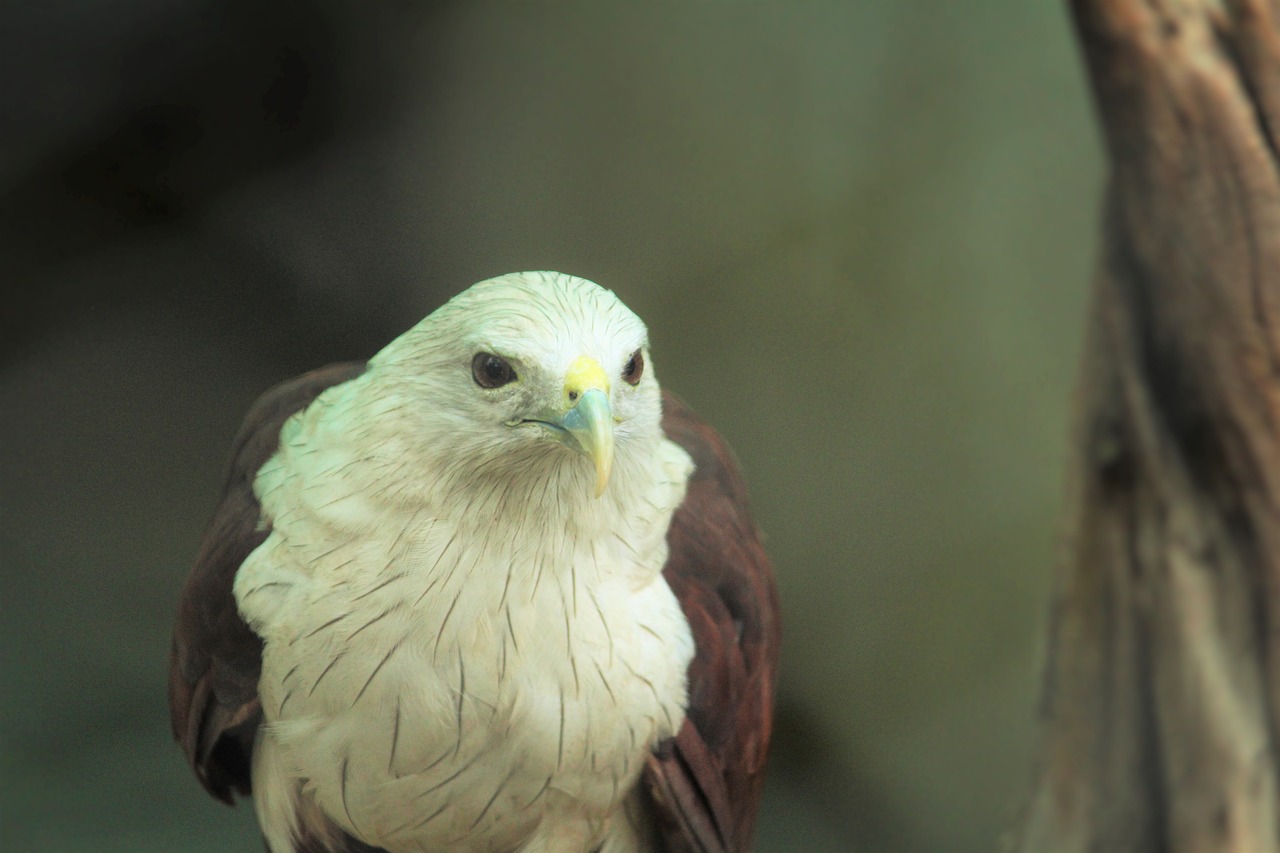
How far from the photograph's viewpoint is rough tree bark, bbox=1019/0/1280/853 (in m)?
0.99

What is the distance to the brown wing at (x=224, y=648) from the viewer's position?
1396 mm

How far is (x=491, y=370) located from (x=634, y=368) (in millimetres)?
152

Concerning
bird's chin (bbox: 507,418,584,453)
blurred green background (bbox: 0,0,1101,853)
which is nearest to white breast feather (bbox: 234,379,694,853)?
bird's chin (bbox: 507,418,584,453)

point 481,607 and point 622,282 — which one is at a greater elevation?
point 622,282

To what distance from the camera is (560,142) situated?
189 cm

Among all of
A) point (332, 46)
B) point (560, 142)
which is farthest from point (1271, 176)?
point (332, 46)

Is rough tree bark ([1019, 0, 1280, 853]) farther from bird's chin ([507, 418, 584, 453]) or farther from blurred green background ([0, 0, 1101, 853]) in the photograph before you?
blurred green background ([0, 0, 1101, 853])

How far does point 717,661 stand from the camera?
1.44 meters

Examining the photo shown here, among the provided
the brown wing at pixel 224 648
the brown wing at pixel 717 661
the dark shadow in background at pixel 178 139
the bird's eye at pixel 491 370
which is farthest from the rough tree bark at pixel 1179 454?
the dark shadow in background at pixel 178 139

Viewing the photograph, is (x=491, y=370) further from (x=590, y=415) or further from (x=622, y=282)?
(x=622, y=282)

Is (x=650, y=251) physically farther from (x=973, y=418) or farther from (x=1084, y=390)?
(x=1084, y=390)

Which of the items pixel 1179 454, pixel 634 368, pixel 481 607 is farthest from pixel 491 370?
pixel 1179 454

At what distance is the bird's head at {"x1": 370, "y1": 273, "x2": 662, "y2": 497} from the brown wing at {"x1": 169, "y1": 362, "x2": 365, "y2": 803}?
0.34 metres

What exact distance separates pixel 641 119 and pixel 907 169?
17.0 inches
